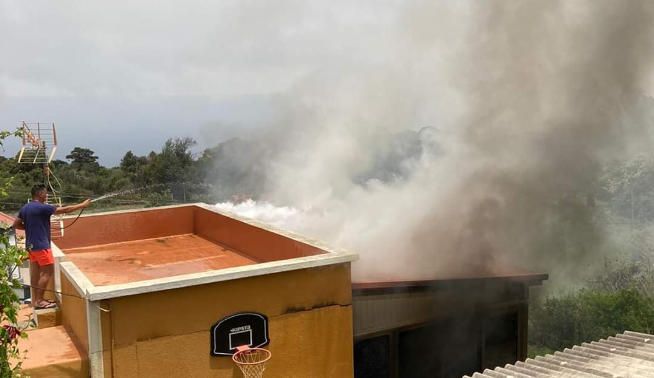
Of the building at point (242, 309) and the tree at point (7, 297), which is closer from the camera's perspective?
the tree at point (7, 297)

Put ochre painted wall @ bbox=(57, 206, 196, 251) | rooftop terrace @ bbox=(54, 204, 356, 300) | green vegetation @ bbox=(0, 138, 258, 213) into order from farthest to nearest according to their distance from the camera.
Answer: green vegetation @ bbox=(0, 138, 258, 213) → ochre painted wall @ bbox=(57, 206, 196, 251) → rooftop terrace @ bbox=(54, 204, 356, 300)

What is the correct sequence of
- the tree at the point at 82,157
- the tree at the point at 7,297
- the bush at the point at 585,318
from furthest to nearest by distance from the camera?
the tree at the point at 82,157 → the bush at the point at 585,318 → the tree at the point at 7,297

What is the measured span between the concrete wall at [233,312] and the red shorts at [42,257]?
224 cm

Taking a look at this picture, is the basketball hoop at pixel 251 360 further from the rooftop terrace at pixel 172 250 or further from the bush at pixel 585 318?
the bush at pixel 585 318

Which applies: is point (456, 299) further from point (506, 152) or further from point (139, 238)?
point (139, 238)

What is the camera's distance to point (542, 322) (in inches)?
1020

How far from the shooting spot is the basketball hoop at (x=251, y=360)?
18.1 ft

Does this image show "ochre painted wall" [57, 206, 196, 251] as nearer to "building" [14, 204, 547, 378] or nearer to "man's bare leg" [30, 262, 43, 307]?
"building" [14, 204, 547, 378]

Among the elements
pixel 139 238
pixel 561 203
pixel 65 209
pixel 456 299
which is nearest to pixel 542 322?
pixel 561 203

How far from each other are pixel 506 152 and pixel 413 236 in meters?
2.49

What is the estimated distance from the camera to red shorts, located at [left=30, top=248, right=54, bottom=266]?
6789 mm

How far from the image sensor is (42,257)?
6.82 metres

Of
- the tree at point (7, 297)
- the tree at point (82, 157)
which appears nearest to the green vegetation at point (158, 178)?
the tree at point (82, 157)

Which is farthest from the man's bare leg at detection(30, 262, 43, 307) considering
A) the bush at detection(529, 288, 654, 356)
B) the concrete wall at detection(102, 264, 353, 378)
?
the bush at detection(529, 288, 654, 356)
